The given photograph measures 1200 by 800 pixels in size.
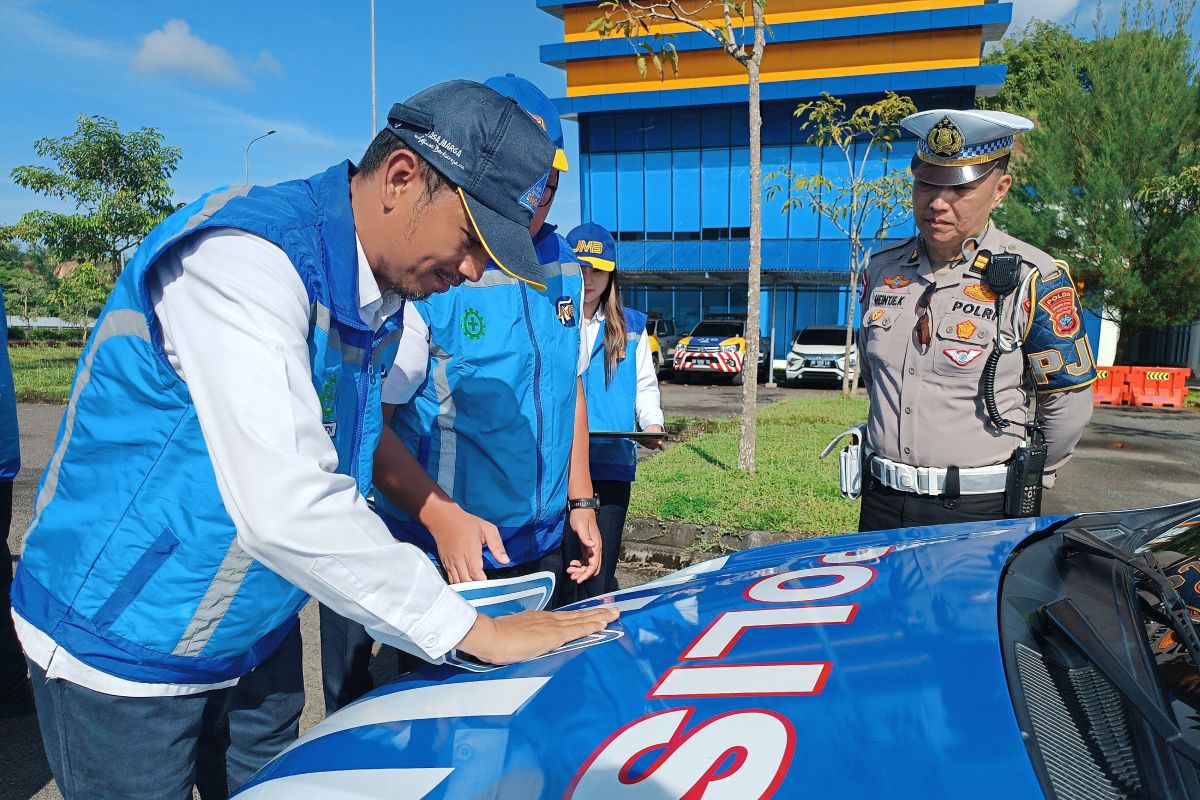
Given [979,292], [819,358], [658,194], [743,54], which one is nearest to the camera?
[979,292]

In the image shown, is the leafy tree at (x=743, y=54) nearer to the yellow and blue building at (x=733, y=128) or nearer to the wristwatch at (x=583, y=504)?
the wristwatch at (x=583, y=504)

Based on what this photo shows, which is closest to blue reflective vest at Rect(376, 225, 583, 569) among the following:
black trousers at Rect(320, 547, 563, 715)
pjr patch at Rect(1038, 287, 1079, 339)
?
black trousers at Rect(320, 547, 563, 715)

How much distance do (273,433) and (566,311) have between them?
132 centimetres

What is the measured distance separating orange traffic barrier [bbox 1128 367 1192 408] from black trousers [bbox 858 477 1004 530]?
15197mm

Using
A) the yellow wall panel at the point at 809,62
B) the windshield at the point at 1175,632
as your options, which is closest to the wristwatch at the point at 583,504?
the windshield at the point at 1175,632

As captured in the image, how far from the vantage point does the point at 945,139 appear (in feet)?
8.63

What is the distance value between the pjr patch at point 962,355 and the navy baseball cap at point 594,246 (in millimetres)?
1333

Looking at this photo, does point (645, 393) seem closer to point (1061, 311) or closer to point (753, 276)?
point (1061, 311)

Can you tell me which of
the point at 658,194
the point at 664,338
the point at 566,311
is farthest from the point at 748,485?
the point at 658,194

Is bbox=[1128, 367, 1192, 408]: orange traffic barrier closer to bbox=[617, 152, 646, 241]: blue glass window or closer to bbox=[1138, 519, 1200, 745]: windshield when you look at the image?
bbox=[617, 152, 646, 241]: blue glass window

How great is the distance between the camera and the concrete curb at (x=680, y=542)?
4.91 m

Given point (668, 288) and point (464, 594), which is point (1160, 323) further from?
point (464, 594)

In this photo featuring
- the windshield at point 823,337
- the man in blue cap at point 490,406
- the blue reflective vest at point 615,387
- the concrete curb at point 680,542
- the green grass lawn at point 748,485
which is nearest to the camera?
the man in blue cap at point 490,406

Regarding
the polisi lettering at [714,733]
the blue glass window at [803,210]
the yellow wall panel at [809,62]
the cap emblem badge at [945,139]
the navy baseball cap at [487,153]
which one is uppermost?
the yellow wall panel at [809,62]
